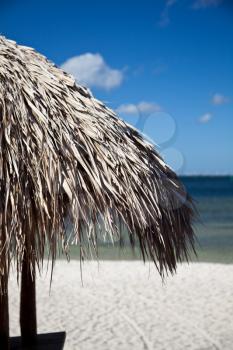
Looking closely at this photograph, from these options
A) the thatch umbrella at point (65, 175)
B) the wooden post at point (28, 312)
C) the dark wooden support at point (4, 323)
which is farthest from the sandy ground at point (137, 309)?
the dark wooden support at point (4, 323)

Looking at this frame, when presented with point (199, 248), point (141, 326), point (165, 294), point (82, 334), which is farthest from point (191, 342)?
point (199, 248)

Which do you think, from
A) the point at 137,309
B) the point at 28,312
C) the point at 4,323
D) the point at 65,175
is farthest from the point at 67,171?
the point at 137,309

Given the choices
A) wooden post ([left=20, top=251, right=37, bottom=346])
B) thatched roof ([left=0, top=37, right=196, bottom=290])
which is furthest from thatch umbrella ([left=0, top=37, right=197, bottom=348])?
wooden post ([left=20, top=251, right=37, bottom=346])

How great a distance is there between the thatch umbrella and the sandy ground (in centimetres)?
54

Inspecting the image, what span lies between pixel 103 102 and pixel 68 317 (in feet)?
8.88

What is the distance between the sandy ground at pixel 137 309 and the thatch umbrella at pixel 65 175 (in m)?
0.54

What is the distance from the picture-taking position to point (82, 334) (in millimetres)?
4445

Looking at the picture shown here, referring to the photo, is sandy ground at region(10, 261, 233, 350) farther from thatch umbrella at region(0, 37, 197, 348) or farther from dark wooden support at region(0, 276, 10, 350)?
dark wooden support at region(0, 276, 10, 350)

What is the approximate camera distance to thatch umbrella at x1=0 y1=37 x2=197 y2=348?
2305 millimetres

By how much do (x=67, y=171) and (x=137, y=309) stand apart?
324 centimetres

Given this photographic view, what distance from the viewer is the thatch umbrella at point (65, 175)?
2.30 m

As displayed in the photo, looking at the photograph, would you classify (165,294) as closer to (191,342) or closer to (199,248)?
(191,342)

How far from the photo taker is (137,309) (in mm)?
5316

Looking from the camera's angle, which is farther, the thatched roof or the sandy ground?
the sandy ground
